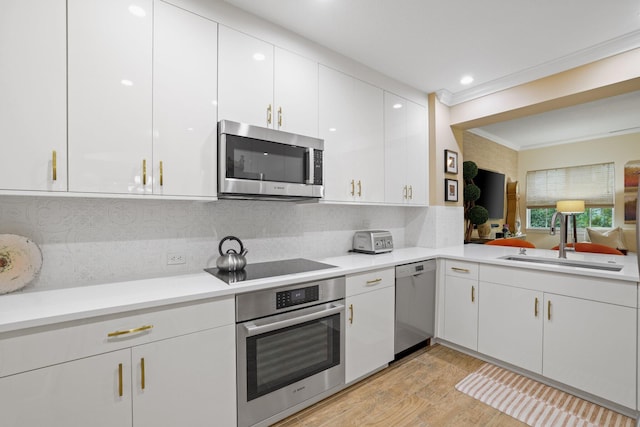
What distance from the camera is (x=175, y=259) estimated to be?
192 centimetres

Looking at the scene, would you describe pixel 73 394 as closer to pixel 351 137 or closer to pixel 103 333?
pixel 103 333

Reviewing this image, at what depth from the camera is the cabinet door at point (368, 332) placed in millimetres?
2082

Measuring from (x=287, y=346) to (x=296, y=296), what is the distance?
0.29 m

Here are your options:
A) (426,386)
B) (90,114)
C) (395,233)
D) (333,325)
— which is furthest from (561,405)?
(90,114)

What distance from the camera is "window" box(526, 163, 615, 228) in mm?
5137

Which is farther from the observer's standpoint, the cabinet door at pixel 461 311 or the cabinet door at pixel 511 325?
the cabinet door at pixel 461 311

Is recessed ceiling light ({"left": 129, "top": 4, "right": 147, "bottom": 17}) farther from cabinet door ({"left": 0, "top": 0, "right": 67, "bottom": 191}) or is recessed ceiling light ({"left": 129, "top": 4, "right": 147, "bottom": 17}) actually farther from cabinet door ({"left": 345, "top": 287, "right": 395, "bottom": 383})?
cabinet door ({"left": 345, "top": 287, "right": 395, "bottom": 383})

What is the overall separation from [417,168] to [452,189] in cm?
60

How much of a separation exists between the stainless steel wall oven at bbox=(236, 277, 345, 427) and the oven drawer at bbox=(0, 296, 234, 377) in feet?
0.54

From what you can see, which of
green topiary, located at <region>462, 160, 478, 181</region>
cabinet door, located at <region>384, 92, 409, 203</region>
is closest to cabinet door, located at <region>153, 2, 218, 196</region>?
cabinet door, located at <region>384, 92, 409, 203</region>

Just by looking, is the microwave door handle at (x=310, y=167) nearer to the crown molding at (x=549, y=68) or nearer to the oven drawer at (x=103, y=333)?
the oven drawer at (x=103, y=333)

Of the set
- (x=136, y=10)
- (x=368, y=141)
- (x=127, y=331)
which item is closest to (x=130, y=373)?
(x=127, y=331)

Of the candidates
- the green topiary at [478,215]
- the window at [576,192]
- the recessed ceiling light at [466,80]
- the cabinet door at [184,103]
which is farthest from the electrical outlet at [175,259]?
the window at [576,192]

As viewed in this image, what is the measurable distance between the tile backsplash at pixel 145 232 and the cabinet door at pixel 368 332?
657 millimetres
